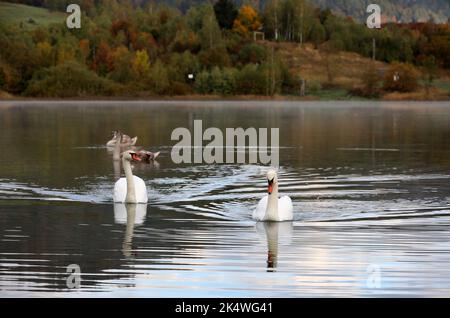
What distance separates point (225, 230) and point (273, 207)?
1.14 meters

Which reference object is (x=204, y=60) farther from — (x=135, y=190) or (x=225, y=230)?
Result: (x=225, y=230)

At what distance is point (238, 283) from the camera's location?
564 inches

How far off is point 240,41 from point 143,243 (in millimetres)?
165938

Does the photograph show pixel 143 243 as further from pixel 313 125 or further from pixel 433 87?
pixel 433 87

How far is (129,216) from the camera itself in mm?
20812

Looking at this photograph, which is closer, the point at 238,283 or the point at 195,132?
the point at 238,283

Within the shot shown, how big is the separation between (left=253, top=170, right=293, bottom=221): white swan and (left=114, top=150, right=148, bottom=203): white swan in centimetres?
305

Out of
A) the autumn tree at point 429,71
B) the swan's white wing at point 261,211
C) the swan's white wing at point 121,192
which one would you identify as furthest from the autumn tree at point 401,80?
the swan's white wing at point 261,211

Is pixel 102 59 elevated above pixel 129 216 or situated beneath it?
elevated above

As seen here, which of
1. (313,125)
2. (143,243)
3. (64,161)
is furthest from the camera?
(313,125)

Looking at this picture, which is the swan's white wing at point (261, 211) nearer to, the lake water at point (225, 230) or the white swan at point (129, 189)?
the lake water at point (225, 230)

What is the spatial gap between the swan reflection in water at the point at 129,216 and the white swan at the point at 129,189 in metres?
0.12

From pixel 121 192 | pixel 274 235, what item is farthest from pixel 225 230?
pixel 121 192

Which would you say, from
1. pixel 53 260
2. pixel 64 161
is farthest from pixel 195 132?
pixel 53 260
